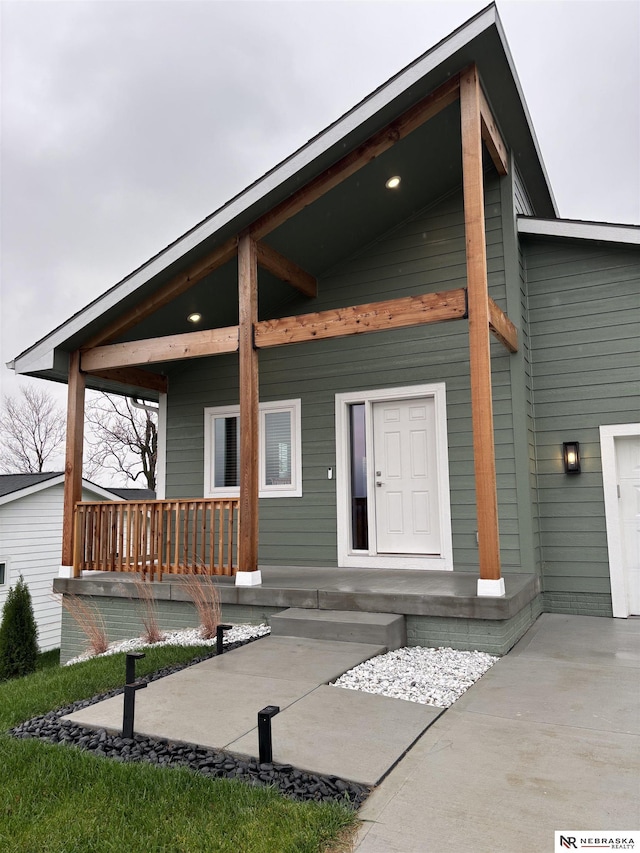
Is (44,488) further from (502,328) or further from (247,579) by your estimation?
(502,328)

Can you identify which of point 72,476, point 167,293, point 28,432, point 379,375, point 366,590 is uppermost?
point 28,432

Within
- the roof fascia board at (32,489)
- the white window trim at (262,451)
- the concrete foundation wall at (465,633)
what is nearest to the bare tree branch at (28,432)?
the roof fascia board at (32,489)

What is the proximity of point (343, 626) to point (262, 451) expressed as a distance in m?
3.13

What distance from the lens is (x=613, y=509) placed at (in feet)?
18.1

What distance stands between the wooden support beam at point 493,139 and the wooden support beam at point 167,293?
244 centimetres

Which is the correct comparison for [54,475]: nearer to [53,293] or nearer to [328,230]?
[328,230]

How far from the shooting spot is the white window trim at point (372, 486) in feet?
19.7

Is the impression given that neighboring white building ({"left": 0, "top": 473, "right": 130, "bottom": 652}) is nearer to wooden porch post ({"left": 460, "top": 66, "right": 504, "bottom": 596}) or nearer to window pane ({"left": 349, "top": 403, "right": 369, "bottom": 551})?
window pane ({"left": 349, "top": 403, "right": 369, "bottom": 551})

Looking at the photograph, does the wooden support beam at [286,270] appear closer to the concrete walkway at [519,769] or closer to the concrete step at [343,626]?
the concrete step at [343,626]

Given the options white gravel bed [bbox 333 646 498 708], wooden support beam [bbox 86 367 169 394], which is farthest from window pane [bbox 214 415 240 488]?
white gravel bed [bbox 333 646 498 708]

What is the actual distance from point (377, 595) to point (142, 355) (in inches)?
131

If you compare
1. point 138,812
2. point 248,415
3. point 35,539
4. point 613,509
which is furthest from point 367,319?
point 35,539

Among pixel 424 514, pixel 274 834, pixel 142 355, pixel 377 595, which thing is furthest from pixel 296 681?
pixel 142 355

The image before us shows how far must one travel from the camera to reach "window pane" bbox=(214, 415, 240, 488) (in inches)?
289
